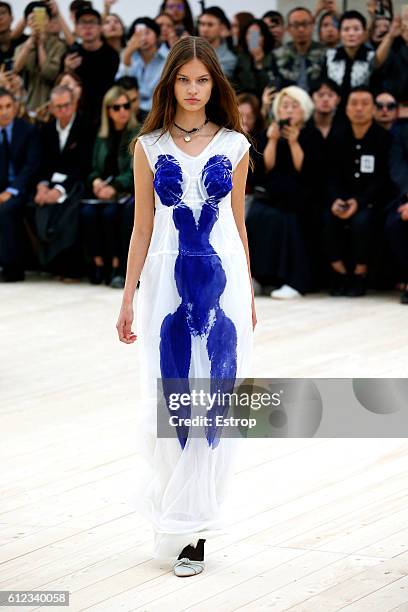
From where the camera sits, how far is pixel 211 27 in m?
9.43

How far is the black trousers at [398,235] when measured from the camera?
8.26m

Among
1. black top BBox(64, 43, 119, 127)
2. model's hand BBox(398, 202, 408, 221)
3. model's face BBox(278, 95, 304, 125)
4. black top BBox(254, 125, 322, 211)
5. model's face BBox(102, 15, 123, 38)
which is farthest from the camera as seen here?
model's face BBox(102, 15, 123, 38)

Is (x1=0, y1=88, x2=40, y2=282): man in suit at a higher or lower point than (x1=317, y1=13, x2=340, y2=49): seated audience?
lower

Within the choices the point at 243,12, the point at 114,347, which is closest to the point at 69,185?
the point at 243,12

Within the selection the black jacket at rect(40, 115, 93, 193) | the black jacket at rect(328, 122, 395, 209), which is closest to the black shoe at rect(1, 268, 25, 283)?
the black jacket at rect(40, 115, 93, 193)

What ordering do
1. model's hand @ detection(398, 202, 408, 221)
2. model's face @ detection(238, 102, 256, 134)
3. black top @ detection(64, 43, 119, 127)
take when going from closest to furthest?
model's hand @ detection(398, 202, 408, 221)
model's face @ detection(238, 102, 256, 134)
black top @ detection(64, 43, 119, 127)

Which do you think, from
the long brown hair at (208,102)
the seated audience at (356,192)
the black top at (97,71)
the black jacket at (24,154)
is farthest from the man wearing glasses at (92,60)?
the long brown hair at (208,102)

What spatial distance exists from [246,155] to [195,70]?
282 mm

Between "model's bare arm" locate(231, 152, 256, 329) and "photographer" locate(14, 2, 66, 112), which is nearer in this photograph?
"model's bare arm" locate(231, 152, 256, 329)

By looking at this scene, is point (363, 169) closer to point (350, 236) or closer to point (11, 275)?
point (350, 236)

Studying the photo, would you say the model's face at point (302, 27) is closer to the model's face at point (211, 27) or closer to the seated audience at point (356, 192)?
the model's face at point (211, 27)

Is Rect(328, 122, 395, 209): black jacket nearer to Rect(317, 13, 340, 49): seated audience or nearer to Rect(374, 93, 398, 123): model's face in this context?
Rect(374, 93, 398, 123): model's face

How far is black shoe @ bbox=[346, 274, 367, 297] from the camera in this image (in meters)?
8.52

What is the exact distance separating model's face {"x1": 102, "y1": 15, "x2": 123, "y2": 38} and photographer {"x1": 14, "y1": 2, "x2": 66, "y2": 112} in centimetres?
36
